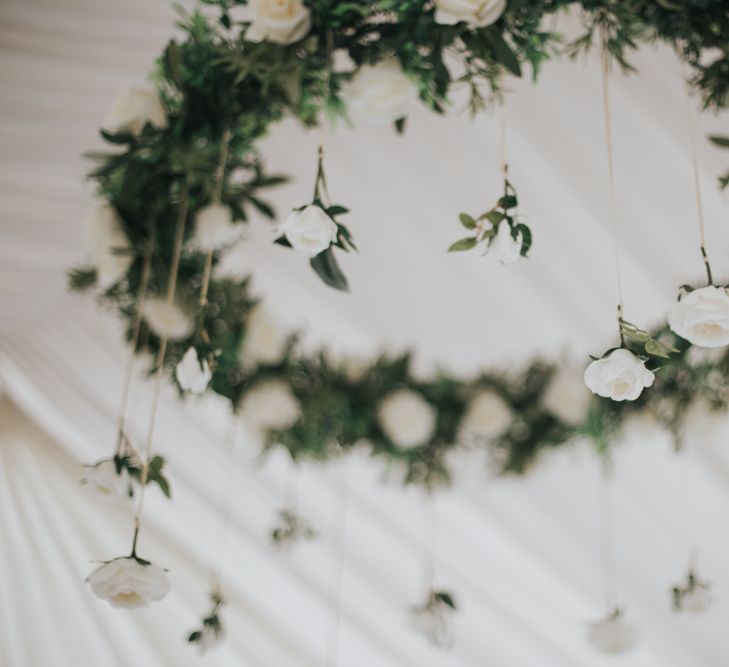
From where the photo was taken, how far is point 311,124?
148cm

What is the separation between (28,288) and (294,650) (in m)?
1.74

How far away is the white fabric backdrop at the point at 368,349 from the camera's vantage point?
1.89m

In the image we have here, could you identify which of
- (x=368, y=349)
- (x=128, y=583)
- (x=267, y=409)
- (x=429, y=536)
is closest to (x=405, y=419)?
(x=267, y=409)

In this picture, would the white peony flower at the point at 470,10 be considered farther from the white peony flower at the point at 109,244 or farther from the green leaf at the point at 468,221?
the white peony flower at the point at 109,244

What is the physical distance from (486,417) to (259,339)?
80 centimetres

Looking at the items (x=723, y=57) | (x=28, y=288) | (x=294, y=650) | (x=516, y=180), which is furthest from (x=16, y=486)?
(x=723, y=57)

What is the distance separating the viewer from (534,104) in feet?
6.44

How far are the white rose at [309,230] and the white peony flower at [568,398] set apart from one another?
1.52 metres

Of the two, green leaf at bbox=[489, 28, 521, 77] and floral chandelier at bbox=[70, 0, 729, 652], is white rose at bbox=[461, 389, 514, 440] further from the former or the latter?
green leaf at bbox=[489, 28, 521, 77]

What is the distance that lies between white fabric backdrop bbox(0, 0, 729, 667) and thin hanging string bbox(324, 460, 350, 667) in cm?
4

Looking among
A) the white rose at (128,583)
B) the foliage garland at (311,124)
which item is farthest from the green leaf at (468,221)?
the white rose at (128,583)

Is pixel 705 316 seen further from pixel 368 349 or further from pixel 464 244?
pixel 368 349

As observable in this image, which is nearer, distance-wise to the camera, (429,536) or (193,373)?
(193,373)

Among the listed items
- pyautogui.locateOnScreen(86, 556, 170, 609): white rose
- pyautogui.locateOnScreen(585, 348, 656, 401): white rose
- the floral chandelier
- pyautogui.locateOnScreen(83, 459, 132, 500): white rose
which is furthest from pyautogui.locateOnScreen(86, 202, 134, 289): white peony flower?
pyautogui.locateOnScreen(585, 348, 656, 401): white rose
